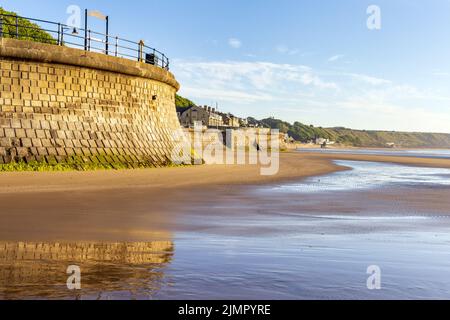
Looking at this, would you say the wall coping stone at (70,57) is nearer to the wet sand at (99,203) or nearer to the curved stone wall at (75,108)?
the curved stone wall at (75,108)

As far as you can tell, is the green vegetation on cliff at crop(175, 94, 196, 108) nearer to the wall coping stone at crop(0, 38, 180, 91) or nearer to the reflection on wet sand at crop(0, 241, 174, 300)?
the wall coping stone at crop(0, 38, 180, 91)

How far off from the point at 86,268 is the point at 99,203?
6.20m

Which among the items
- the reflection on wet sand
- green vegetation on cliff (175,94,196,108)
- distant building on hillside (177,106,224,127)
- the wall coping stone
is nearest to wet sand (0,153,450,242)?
the reflection on wet sand

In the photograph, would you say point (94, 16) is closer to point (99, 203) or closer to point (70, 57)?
point (70, 57)

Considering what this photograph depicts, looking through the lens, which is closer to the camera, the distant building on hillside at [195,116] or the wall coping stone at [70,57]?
the wall coping stone at [70,57]

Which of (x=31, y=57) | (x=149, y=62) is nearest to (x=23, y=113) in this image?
(x=31, y=57)

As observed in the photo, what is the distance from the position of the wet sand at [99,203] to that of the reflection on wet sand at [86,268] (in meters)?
0.66

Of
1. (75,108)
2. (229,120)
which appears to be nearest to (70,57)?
(75,108)

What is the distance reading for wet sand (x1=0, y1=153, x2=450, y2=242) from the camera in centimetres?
745

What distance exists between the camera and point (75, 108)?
20.2 m

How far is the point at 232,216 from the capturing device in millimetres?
9641

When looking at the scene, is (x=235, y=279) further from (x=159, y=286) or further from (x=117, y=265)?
(x=117, y=265)

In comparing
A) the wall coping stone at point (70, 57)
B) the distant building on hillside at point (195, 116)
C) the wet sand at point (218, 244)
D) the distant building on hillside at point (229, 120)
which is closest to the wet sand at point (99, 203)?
the wet sand at point (218, 244)

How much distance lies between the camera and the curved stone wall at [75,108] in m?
18.2
